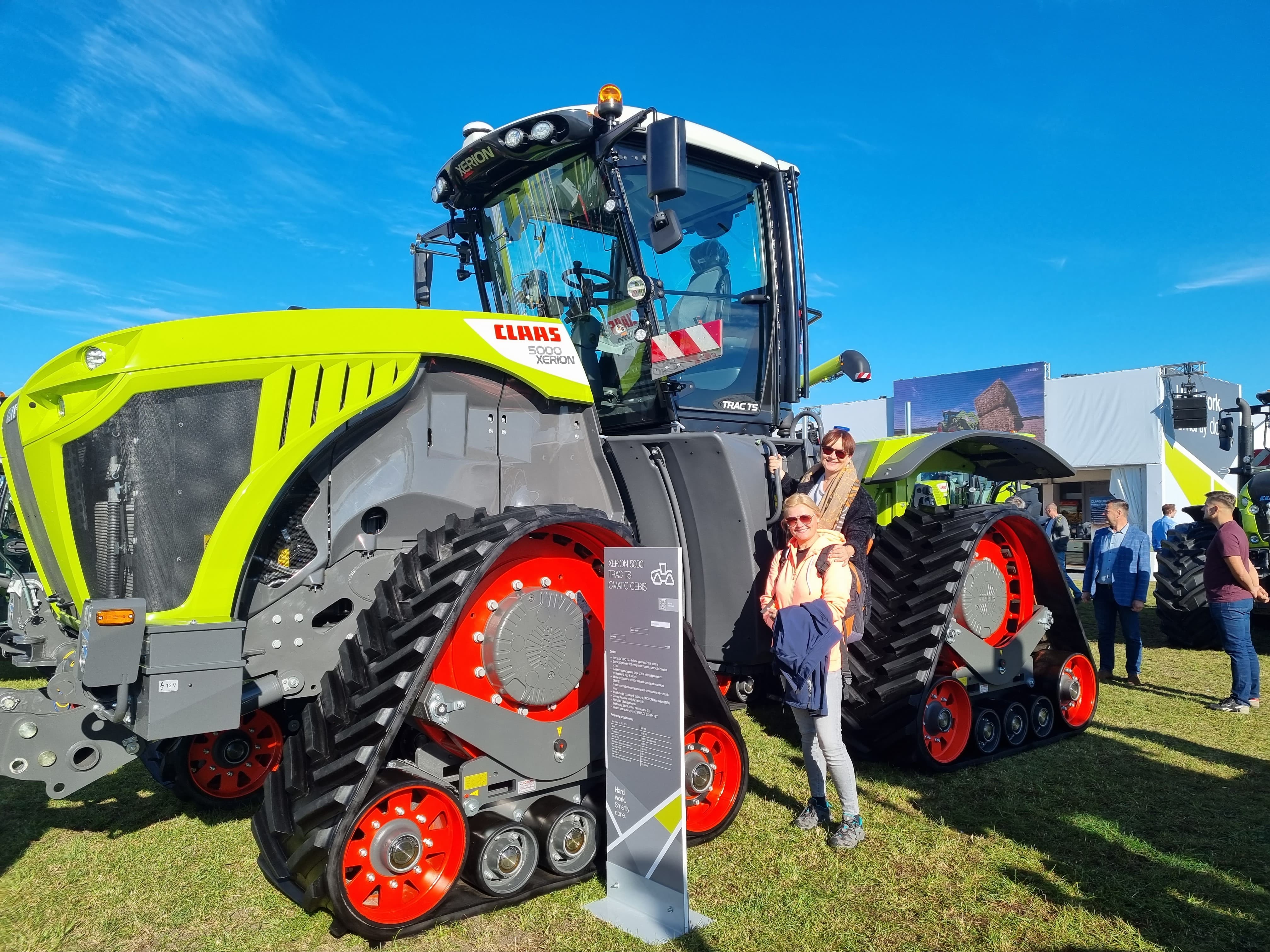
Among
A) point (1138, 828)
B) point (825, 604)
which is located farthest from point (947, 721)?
point (825, 604)

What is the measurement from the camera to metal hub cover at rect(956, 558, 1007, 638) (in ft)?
17.0

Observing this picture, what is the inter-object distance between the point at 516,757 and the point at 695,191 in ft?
11.2

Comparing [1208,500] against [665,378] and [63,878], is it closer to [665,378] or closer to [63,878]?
[665,378]

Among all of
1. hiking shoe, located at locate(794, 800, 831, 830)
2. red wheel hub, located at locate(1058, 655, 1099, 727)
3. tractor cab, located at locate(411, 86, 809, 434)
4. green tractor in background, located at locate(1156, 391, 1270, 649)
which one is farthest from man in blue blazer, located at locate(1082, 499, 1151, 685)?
hiking shoe, located at locate(794, 800, 831, 830)

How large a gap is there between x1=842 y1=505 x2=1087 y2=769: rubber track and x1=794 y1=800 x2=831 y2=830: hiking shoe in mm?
767

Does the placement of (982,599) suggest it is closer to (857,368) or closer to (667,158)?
(857,368)

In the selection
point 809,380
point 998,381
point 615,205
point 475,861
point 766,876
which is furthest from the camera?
point 998,381

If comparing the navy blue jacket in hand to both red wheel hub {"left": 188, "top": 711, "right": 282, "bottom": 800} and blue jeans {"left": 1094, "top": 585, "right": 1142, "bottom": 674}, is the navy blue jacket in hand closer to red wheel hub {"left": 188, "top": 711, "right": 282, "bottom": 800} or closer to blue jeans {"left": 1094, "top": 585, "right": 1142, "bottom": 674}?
red wheel hub {"left": 188, "top": 711, "right": 282, "bottom": 800}

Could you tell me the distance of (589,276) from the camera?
5.10 m

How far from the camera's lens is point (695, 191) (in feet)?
17.4

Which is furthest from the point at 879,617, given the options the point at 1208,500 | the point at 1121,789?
the point at 1208,500

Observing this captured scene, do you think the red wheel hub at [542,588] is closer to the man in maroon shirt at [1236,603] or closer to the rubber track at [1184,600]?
the man in maroon shirt at [1236,603]

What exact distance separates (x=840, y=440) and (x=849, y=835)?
1942 millimetres

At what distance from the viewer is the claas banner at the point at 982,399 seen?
24.5 meters
